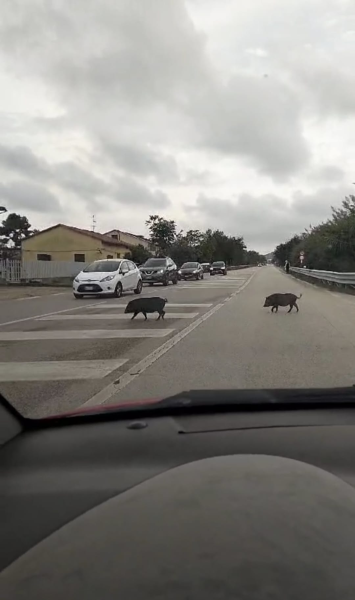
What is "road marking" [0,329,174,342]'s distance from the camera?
10734 mm

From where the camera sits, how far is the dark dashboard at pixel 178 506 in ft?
5.32

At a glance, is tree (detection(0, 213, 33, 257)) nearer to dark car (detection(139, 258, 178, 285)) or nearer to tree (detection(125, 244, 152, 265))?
dark car (detection(139, 258, 178, 285))

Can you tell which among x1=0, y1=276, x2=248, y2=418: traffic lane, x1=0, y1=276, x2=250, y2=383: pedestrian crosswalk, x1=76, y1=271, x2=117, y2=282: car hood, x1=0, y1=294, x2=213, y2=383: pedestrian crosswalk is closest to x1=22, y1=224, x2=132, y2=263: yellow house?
x1=76, y1=271, x2=117, y2=282: car hood

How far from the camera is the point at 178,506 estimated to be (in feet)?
6.50

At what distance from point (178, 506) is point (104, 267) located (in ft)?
71.0

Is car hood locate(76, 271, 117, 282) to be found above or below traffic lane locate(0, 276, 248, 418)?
above

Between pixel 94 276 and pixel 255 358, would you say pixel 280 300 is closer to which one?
pixel 255 358

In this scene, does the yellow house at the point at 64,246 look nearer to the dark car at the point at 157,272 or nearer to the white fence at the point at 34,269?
the white fence at the point at 34,269

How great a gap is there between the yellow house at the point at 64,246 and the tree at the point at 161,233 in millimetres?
29546

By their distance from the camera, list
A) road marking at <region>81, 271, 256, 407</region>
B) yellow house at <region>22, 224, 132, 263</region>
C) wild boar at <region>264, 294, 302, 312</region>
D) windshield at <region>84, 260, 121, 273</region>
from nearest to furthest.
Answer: road marking at <region>81, 271, 256, 407</region> < wild boar at <region>264, 294, 302, 312</region> < windshield at <region>84, 260, 121, 273</region> < yellow house at <region>22, 224, 132, 263</region>

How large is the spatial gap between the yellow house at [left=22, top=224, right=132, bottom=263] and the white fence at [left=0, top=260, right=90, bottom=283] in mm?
332

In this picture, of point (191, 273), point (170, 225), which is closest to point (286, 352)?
point (191, 273)

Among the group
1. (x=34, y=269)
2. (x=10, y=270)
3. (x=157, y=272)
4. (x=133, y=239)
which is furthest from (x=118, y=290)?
(x=133, y=239)

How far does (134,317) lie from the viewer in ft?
46.9
